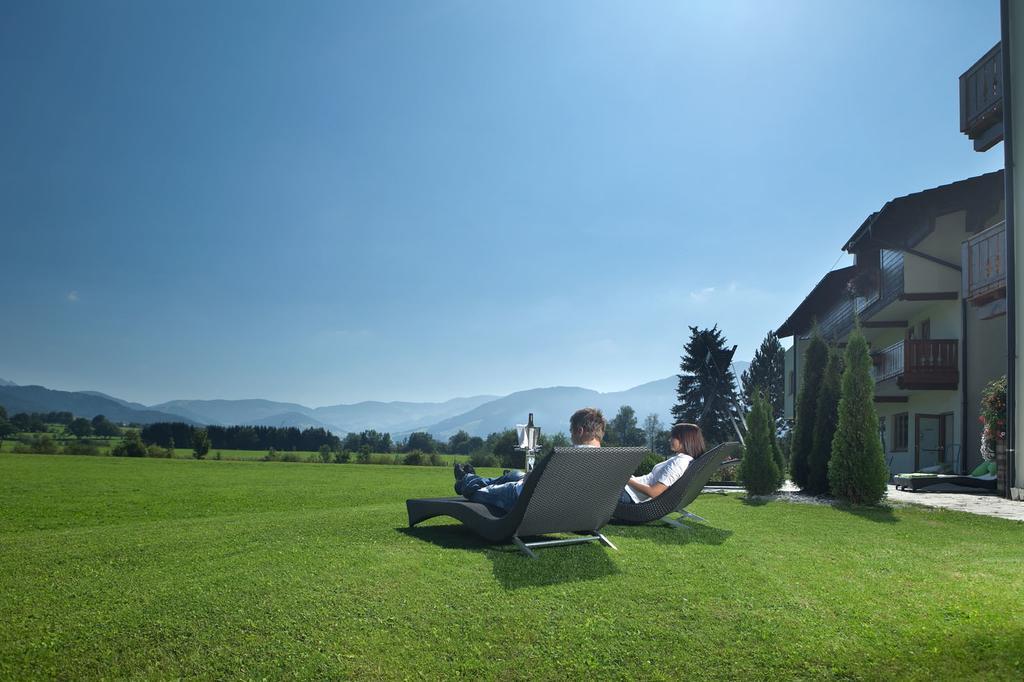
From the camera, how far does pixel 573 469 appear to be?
205 inches

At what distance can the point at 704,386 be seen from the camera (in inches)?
2437

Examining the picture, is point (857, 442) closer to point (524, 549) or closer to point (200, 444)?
point (524, 549)

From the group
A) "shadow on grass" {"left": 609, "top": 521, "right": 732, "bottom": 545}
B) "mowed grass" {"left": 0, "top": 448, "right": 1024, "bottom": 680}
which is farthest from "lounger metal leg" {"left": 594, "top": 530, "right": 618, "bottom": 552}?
"shadow on grass" {"left": 609, "top": 521, "right": 732, "bottom": 545}

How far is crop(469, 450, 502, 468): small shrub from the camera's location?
3000 cm

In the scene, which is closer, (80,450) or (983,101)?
(983,101)

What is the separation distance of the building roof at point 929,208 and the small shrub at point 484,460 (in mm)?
16398

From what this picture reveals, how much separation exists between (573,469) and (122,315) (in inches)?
2084

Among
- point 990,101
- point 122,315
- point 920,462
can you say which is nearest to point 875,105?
point 990,101

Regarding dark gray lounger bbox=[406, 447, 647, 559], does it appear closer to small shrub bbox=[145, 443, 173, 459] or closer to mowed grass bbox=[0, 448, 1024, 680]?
mowed grass bbox=[0, 448, 1024, 680]

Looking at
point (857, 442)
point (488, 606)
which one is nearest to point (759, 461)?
point (857, 442)

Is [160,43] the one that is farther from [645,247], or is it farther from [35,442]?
[645,247]

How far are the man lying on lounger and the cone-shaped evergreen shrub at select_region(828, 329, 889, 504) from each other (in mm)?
5760

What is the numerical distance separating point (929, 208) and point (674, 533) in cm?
1651

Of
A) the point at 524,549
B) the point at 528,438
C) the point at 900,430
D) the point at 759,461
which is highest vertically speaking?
the point at 900,430
